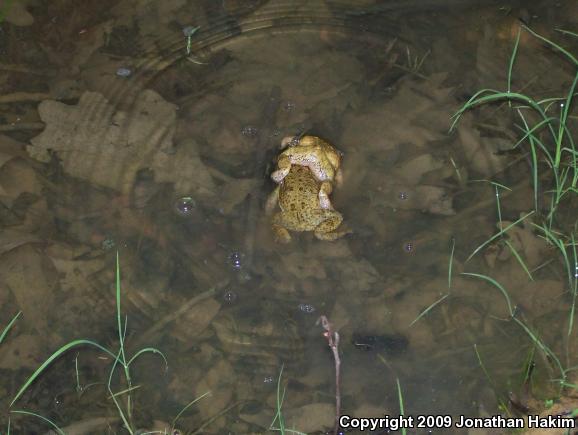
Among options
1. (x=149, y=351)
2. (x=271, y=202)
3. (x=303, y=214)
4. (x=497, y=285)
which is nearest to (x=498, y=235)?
(x=497, y=285)

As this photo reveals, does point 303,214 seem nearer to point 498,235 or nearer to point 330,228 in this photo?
point 330,228

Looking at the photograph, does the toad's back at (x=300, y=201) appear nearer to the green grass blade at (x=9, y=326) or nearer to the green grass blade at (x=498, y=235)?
the green grass blade at (x=498, y=235)

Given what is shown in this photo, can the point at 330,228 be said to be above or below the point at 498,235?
above

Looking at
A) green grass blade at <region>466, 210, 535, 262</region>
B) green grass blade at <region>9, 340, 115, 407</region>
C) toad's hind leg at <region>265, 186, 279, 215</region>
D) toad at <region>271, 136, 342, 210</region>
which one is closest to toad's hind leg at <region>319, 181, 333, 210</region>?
toad at <region>271, 136, 342, 210</region>

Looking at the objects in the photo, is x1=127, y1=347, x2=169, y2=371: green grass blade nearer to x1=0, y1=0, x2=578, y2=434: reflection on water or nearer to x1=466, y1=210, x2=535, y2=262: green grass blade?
x1=0, y1=0, x2=578, y2=434: reflection on water

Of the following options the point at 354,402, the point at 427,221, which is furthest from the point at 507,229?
the point at 354,402

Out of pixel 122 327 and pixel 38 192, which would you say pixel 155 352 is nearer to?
pixel 122 327

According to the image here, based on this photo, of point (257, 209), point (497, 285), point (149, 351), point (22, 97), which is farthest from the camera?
point (22, 97)
